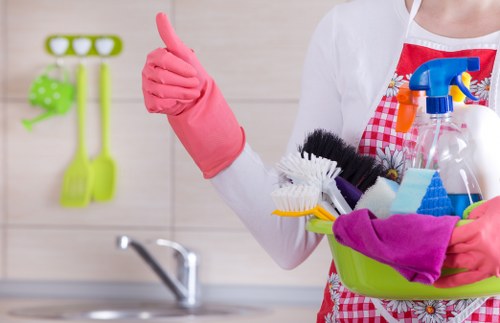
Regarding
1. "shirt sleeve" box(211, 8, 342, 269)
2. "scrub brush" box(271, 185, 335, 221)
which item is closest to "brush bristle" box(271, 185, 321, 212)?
"scrub brush" box(271, 185, 335, 221)

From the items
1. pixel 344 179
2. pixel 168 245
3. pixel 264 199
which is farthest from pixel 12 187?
pixel 344 179

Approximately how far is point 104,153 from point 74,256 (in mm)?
263

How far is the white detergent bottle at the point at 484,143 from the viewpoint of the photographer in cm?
74

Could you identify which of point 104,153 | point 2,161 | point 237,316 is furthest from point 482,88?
point 2,161

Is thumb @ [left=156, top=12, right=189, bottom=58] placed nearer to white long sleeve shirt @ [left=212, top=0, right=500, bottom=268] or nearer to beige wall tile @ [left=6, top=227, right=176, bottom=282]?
white long sleeve shirt @ [left=212, top=0, right=500, bottom=268]

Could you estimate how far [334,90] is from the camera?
104cm

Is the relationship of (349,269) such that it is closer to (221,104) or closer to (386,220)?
(386,220)

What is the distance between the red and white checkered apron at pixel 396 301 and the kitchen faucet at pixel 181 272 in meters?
1.15

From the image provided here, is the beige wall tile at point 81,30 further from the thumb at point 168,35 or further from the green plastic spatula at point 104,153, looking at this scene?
the thumb at point 168,35

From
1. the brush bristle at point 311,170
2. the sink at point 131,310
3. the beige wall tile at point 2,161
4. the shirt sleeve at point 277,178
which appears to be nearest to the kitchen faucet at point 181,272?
the sink at point 131,310

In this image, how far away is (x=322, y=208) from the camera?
75cm

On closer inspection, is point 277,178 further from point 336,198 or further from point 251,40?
point 251,40

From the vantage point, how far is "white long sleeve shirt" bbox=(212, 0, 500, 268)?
0.99m

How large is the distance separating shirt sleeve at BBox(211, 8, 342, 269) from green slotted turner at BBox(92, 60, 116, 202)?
4.05 ft
